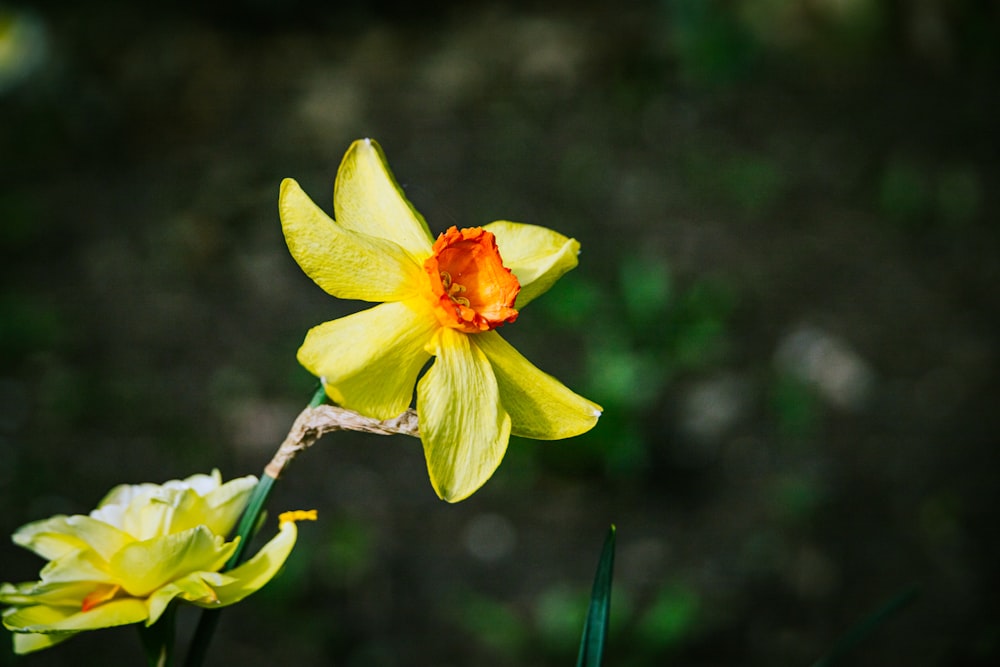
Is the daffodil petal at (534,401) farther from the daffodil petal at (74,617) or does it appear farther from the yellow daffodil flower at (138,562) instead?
the daffodil petal at (74,617)

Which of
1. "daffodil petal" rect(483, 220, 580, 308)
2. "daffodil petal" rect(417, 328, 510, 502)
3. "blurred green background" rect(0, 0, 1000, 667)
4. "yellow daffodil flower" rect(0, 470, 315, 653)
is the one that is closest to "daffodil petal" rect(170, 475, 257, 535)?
"yellow daffodil flower" rect(0, 470, 315, 653)

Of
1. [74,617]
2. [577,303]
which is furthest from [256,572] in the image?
[577,303]

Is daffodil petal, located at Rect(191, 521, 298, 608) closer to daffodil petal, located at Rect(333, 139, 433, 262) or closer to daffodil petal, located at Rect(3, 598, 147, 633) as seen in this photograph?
daffodil petal, located at Rect(3, 598, 147, 633)

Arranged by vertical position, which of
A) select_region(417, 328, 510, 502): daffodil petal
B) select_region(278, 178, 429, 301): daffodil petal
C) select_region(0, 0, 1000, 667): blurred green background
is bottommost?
select_region(417, 328, 510, 502): daffodil petal

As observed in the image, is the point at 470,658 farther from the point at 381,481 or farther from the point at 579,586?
the point at 381,481

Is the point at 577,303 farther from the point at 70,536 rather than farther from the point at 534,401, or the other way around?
the point at 70,536
